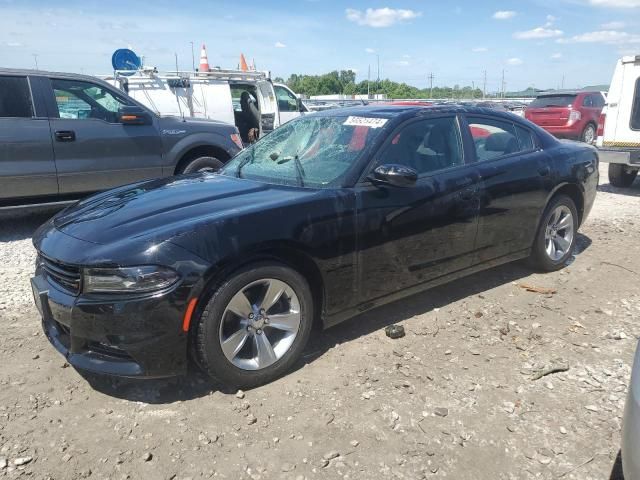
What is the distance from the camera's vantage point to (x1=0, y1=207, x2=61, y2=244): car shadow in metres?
6.22

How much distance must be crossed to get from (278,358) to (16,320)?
222cm

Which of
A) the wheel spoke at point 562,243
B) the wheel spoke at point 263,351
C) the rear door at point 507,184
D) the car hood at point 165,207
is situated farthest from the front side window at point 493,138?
the wheel spoke at point 263,351

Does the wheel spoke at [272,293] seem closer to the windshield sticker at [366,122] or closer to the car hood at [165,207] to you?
the car hood at [165,207]

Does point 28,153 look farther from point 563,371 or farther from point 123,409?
point 563,371

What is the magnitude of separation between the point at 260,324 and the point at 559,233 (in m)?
3.31

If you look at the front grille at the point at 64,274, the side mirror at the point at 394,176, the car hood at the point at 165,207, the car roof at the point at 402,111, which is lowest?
the front grille at the point at 64,274

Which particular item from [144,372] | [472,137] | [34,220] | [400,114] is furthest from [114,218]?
[34,220]

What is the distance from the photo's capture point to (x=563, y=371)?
10.8 feet

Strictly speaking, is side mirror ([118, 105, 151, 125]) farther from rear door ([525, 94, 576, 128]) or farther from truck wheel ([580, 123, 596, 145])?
truck wheel ([580, 123, 596, 145])

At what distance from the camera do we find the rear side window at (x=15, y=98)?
5832 mm

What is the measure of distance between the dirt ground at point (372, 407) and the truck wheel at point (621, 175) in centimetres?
632

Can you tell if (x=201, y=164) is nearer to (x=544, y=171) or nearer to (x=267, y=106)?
(x=544, y=171)

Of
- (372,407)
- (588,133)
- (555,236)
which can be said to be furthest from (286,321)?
(588,133)

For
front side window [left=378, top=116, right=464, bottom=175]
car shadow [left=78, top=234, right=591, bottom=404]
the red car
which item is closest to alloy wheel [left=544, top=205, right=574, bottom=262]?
car shadow [left=78, top=234, right=591, bottom=404]
